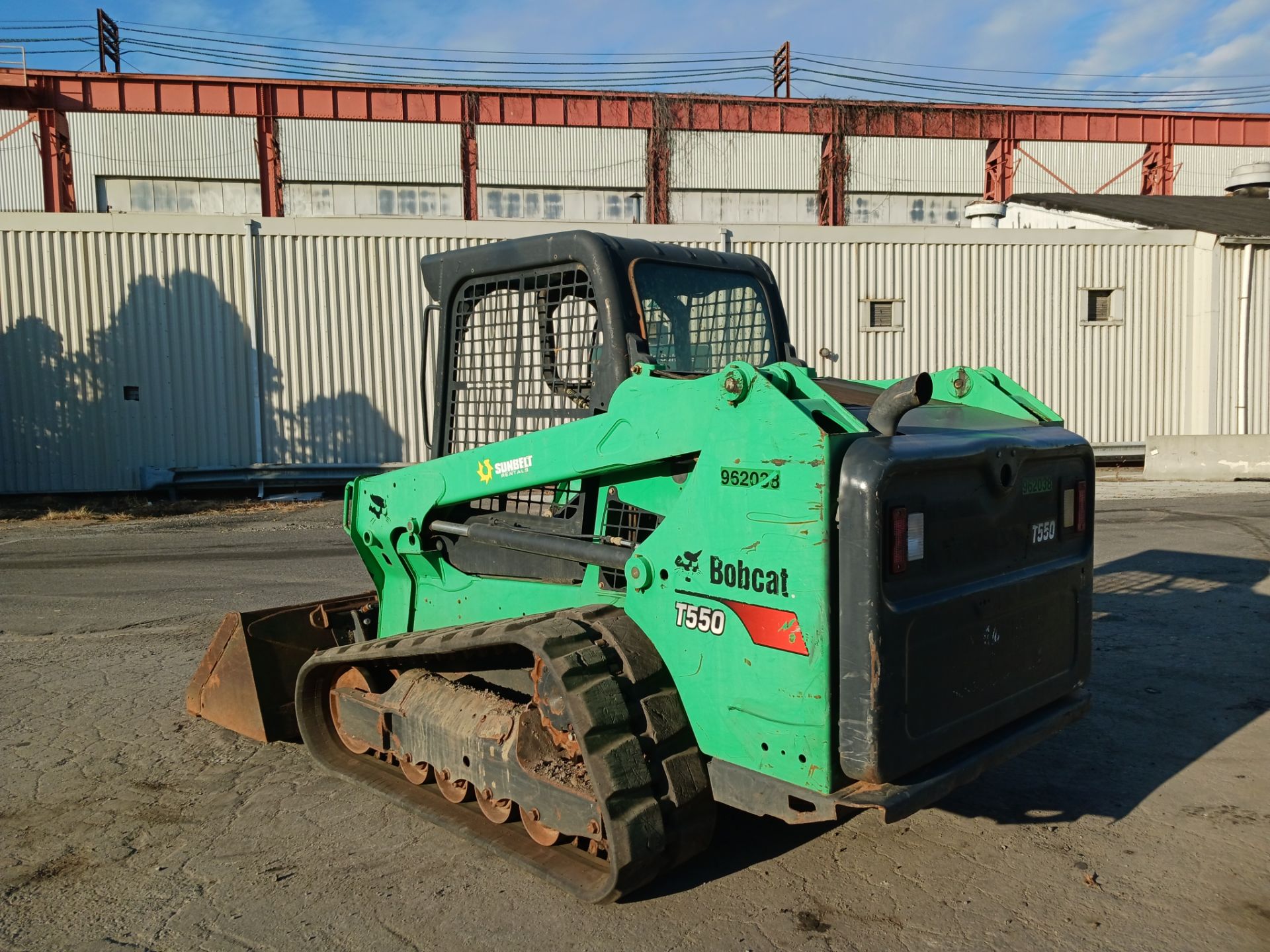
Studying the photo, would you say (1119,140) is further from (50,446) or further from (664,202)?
(50,446)

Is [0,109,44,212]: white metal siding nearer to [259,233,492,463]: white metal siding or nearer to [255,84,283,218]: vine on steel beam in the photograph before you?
[255,84,283,218]: vine on steel beam

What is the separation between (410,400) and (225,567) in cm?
747

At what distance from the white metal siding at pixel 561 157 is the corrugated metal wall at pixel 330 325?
9.69 m

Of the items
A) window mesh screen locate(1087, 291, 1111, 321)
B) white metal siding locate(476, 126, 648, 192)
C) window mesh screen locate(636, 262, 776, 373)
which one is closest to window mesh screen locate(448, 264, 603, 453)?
window mesh screen locate(636, 262, 776, 373)

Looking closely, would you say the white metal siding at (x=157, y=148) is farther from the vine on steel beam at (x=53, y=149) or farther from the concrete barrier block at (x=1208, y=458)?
the concrete barrier block at (x=1208, y=458)

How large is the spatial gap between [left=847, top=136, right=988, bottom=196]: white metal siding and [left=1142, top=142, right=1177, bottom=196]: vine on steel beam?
19.1ft

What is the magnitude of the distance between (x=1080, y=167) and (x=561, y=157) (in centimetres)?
1657

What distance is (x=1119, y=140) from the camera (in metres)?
31.5

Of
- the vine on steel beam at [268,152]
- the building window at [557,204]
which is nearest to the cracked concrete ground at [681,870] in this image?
the vine on steel beam at [268,152]

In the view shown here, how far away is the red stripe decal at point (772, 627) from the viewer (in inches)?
114

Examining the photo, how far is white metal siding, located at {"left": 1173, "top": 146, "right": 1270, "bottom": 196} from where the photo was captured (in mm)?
32031

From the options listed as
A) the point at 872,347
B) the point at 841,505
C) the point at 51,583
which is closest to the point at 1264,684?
the point at 841,505

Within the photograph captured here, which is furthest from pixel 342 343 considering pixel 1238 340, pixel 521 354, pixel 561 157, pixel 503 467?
pixel 1238 340

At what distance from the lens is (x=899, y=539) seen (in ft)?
9.45
